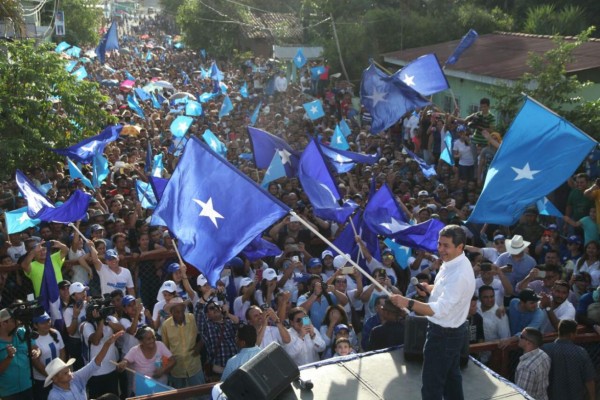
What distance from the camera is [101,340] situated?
8.51 meters

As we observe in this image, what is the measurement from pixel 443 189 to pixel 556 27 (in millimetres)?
15474

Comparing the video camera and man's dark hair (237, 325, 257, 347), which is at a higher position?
man's dark hair (237, 325, 257, 347)

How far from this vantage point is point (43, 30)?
38938mm

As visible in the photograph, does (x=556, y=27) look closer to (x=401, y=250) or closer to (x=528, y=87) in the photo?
(x=528, y=87)

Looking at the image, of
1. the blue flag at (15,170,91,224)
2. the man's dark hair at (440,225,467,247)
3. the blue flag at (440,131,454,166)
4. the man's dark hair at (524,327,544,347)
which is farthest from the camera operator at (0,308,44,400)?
the blue flag at (440,131,454,166)

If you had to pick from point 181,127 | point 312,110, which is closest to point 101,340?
point 181,127

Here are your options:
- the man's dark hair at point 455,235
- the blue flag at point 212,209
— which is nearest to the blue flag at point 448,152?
the blue flag at point 212,209

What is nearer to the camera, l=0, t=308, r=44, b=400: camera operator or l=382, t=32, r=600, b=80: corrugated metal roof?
l=0, t=308, r=44, b=400: camera operator

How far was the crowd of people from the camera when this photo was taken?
809 centimetres

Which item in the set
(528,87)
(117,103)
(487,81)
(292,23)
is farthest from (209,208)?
(292,23)

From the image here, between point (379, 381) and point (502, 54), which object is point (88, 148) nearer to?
point (379, 381)

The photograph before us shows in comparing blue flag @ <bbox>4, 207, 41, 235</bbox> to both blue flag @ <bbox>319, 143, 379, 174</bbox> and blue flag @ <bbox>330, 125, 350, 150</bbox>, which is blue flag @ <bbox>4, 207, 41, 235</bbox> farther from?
blue flag @ <bbox>330, 125, 350, 150</bbox>

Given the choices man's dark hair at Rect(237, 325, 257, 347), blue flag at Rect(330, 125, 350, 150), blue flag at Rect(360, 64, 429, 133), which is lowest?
blue flag at Rect(330, 125, 350, 150)

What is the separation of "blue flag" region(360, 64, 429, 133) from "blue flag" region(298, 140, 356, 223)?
414 cm
